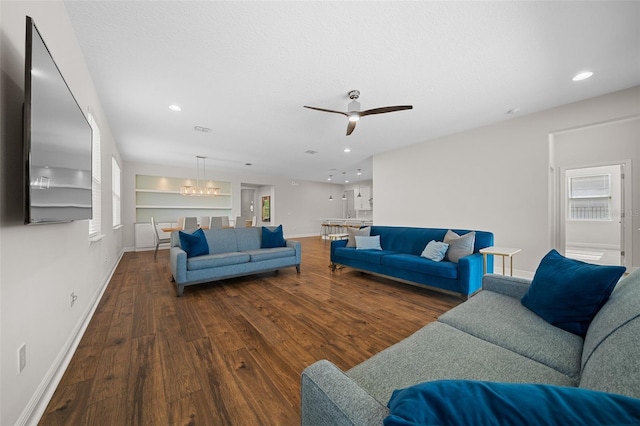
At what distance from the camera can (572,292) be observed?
1419mm

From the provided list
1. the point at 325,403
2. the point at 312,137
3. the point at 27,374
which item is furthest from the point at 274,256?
the point at 325,403

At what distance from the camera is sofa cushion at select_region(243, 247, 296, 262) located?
4.05 m

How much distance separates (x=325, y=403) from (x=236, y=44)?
281cm

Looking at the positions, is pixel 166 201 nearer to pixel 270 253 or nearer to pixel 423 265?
pixel 270 253

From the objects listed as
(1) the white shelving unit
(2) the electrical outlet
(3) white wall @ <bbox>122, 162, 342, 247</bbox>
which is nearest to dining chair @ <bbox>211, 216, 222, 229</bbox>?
(1) the white shelving unit

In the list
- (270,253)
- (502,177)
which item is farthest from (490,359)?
Answer: (502,177)

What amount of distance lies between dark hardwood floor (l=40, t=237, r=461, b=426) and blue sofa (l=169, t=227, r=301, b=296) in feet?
0.80

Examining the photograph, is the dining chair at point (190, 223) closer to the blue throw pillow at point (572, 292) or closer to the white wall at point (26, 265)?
the white wall at point (26, 265)

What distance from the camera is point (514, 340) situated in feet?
4.30

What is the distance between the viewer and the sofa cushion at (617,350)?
2.03 feet

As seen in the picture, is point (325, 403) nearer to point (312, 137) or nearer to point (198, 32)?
point (198, 32)

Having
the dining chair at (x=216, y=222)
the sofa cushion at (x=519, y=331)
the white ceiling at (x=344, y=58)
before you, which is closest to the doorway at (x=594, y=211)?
the white ceiling at (x=344, y=58)

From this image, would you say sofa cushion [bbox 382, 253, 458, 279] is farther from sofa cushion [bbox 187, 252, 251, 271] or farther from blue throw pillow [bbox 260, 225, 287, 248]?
sofa cushion [bbox 187, 252, 251, 271]

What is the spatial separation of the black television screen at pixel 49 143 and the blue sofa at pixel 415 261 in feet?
11.6
